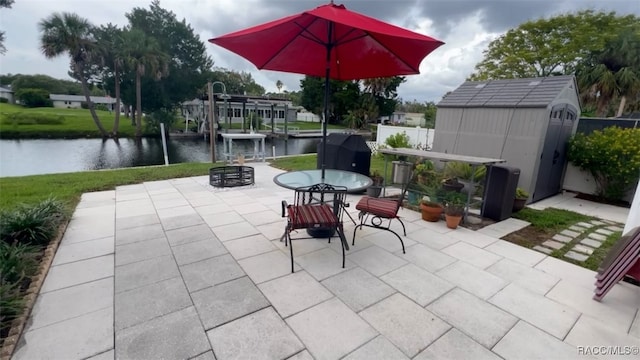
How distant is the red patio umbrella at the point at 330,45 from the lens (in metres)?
2.25

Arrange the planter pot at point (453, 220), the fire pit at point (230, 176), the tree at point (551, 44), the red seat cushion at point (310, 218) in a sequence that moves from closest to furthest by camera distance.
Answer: the red seat cushion at point (310, 218) < the planter pot at point (453, 220) < the fire pit at point (230, 176) < the tree at point (551, 44)

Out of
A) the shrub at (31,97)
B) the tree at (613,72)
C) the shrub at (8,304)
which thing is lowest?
the shrub at (8,304)

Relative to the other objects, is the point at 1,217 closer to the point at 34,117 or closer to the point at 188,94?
the point at 188,94

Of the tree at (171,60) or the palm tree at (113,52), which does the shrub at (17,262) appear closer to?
the palm tree at (113,52)

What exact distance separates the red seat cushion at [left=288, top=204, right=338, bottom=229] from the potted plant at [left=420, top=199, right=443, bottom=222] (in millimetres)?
1835

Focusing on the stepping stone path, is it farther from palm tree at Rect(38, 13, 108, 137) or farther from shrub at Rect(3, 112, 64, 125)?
shrub at Rect(3, 112, 64, 125)

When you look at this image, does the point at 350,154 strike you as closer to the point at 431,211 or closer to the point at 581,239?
the point at 431,211

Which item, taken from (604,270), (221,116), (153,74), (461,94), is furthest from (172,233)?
(221,116)

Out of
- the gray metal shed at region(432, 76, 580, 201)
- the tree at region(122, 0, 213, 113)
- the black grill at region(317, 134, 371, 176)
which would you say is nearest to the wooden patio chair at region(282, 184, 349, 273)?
the black grill at region(317, 134, 371, 176)

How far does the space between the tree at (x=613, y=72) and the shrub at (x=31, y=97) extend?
61501 millimetres

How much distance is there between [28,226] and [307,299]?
10.2 feet

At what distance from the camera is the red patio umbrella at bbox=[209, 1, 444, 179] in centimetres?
225

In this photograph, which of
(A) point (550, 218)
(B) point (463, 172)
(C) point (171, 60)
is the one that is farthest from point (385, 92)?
(A) point (550, 218)

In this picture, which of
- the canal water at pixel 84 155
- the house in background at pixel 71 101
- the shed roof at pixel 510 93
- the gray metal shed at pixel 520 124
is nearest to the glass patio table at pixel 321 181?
the gray metal shed at pixel 520 124
